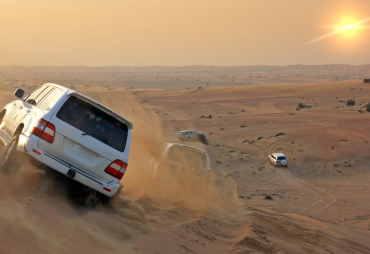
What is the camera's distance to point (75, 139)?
18.9ft

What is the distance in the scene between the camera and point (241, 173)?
2247cm

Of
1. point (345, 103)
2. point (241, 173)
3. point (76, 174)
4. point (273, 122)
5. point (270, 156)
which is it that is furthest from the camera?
point (345, 103)

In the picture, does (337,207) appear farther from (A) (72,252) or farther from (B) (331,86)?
(B) (331,86)

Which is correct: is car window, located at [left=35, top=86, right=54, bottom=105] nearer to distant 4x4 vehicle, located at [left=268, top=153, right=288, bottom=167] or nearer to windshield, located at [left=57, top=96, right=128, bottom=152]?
windshield, located at [left=57, top=96, right=128, bottom=152]

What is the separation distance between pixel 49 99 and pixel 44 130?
0.82 m

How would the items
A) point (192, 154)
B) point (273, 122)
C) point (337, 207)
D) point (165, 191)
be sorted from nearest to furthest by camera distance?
point (165, 191)
point (192, 154)
point (337, 207)
point (273, 122)

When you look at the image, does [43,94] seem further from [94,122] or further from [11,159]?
[94,122]

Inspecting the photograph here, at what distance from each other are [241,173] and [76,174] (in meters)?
17.5

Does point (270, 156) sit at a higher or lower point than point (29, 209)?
higher

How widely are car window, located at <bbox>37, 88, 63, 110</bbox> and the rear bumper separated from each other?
62 centimetres

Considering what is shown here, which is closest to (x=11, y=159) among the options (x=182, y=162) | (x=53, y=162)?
(x=53, y=162)

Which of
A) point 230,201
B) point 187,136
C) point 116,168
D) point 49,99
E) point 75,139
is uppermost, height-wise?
point 49,99

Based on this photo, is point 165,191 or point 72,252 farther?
point 165,191

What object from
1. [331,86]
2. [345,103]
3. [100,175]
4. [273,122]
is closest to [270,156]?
[273,122]
